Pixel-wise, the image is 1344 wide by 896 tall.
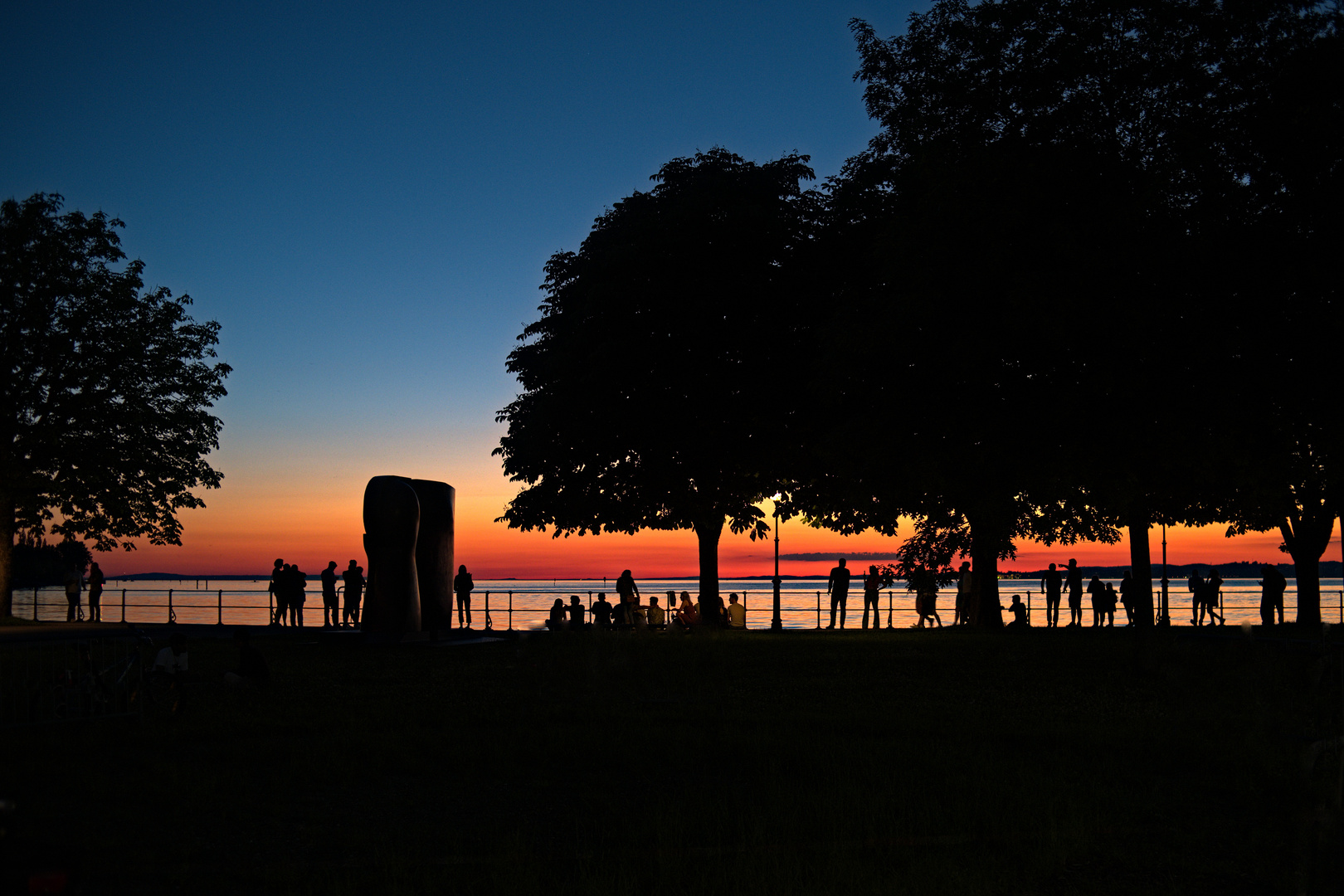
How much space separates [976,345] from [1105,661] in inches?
253

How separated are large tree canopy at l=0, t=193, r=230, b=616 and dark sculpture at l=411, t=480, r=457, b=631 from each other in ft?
38.7

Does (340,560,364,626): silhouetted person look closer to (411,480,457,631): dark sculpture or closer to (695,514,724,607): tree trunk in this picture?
(411,480,457,631): dark sculpture

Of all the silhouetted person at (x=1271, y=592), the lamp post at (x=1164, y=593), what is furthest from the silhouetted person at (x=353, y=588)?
the silhouetted person at (x=1271, y=592)

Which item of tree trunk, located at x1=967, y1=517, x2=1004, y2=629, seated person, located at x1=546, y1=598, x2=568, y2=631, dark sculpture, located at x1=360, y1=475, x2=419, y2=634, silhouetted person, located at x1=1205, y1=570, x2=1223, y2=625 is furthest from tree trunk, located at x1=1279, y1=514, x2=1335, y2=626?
dark sculpture, located at x1=360, y1=475, x2=419, y2=634

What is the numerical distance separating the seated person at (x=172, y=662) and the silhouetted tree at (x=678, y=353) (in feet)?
54.7

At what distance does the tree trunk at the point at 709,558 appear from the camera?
32.8 meters

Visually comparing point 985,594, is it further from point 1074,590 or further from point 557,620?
point 557,620

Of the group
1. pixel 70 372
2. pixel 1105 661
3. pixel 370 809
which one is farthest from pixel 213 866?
pixel 70 372

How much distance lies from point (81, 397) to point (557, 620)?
1764 cm

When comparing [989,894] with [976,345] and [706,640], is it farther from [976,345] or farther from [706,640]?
[706,640]

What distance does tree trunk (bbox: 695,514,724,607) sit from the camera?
1293 inches

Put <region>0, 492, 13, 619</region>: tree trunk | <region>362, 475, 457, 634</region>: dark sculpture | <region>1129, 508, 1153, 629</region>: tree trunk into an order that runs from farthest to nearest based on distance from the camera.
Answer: <region>0, 492, 13, 619</region>: tree trunk
<region>362, 475, 457, 634</region>: dark sculpture
<region>1129, 508, 1153, 629</region>: tree trunk

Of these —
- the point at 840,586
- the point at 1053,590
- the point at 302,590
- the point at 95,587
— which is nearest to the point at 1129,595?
the point at 1053,590

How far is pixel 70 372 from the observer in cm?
3347
